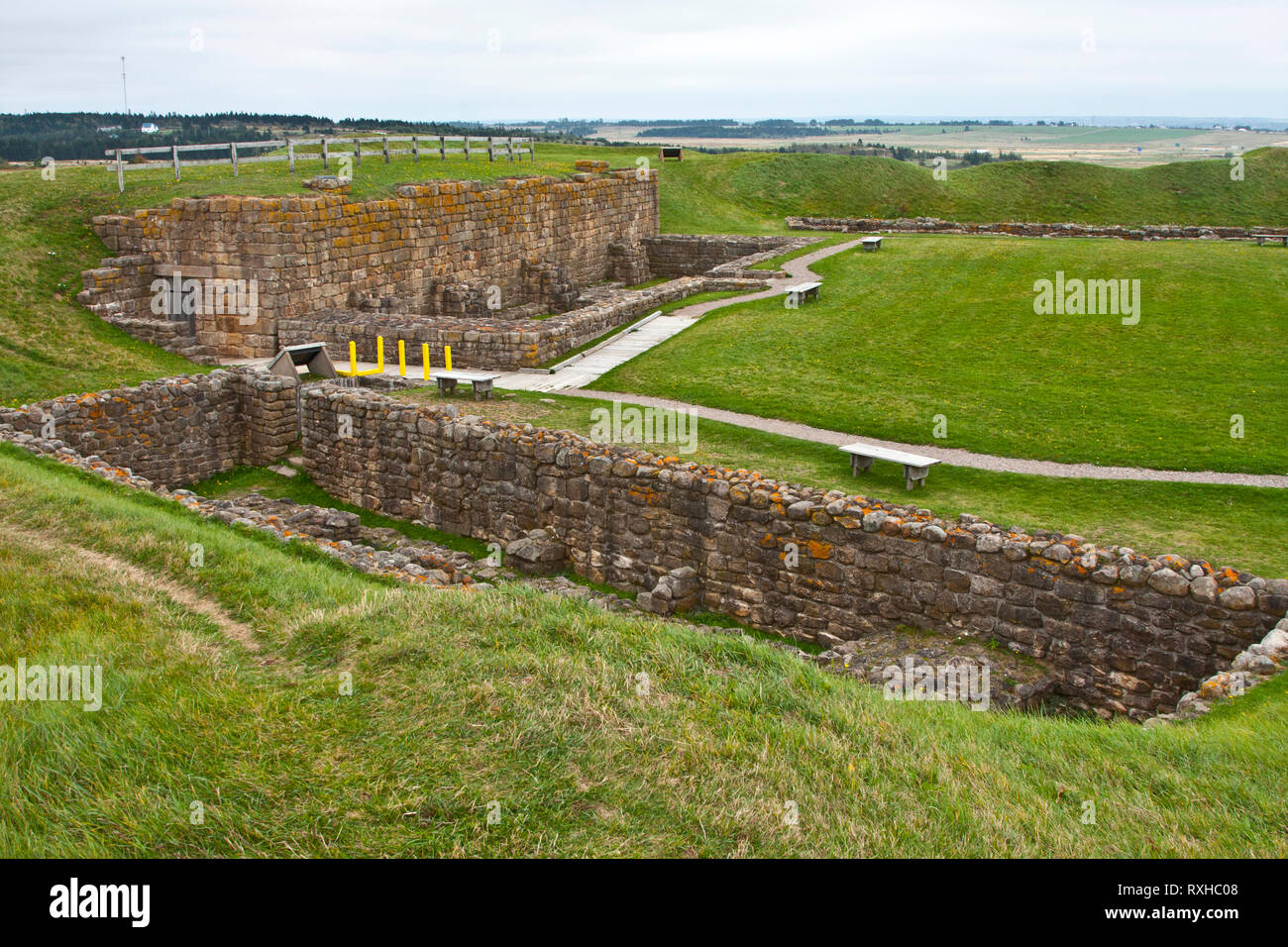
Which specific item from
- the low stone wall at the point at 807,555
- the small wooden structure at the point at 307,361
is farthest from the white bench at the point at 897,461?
the small wooden structure at the point at 307,361

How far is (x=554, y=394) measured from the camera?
1862cm

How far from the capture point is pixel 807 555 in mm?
12109

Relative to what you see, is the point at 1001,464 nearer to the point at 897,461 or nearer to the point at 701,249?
the point at 897,461

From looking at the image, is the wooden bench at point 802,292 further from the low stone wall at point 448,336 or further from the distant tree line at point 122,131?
the distant tree line at point 122,131

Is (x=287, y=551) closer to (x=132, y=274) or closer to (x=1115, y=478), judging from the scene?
(x=1115, y=478)

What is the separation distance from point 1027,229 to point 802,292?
15.9m

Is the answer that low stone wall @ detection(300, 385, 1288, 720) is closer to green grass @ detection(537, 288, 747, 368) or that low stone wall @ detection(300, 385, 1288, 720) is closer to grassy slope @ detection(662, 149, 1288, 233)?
green grass @ detection(537, 288, 747, 368)

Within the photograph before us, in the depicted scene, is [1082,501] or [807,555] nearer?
[807,555]

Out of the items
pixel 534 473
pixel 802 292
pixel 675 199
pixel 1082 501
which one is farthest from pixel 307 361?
pixel 675 199

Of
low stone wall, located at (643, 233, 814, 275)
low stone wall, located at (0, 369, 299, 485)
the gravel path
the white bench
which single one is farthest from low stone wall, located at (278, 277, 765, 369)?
low stone wall, located at (643, 233, 814, 275)

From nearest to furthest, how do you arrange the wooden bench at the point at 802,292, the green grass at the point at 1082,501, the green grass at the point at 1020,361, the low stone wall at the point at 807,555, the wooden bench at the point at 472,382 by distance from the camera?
1. the low stone wall at the point at 807,555
2. the green grass at the point at 1082,501
3. the green grass at the point at 1020,361
4. the wooden bench at the point at 472,382
5. the wooden bench at the point at 802,292

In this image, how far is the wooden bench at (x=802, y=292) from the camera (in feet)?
81.5

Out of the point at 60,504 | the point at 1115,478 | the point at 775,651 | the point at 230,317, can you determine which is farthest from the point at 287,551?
the point at 230,317

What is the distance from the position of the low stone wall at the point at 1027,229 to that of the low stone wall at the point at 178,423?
85.8 ft
